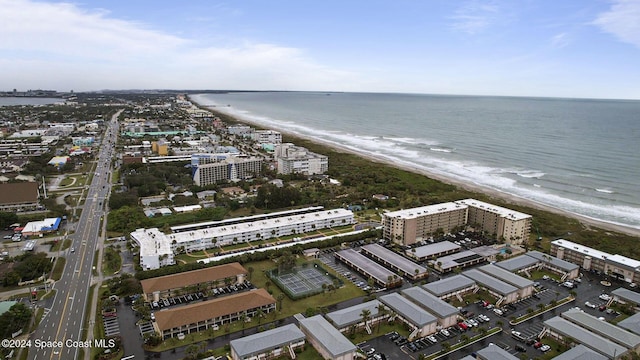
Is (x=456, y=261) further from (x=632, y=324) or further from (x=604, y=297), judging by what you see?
(x=632, y=324)

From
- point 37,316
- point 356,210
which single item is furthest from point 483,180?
point 37,316

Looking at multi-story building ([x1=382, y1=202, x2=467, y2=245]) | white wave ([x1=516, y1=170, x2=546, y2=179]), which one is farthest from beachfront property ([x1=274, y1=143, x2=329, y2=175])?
white wave ([x1=516, y1=170, x2=546, y2=179])

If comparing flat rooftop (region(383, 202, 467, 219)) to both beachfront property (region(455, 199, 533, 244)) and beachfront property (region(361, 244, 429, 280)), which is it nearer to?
beachfront property (region(455, 199, 533, 244))

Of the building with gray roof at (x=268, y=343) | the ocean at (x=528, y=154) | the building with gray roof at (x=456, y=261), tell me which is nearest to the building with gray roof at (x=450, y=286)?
the building with gray roof at (x=456, y=261)

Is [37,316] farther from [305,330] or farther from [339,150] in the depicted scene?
[339,150]

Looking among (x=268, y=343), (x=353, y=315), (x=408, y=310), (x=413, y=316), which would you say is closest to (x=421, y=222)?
(x=408, y=310)

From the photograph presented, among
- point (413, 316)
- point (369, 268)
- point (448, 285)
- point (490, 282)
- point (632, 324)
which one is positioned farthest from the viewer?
point (369, 268)
